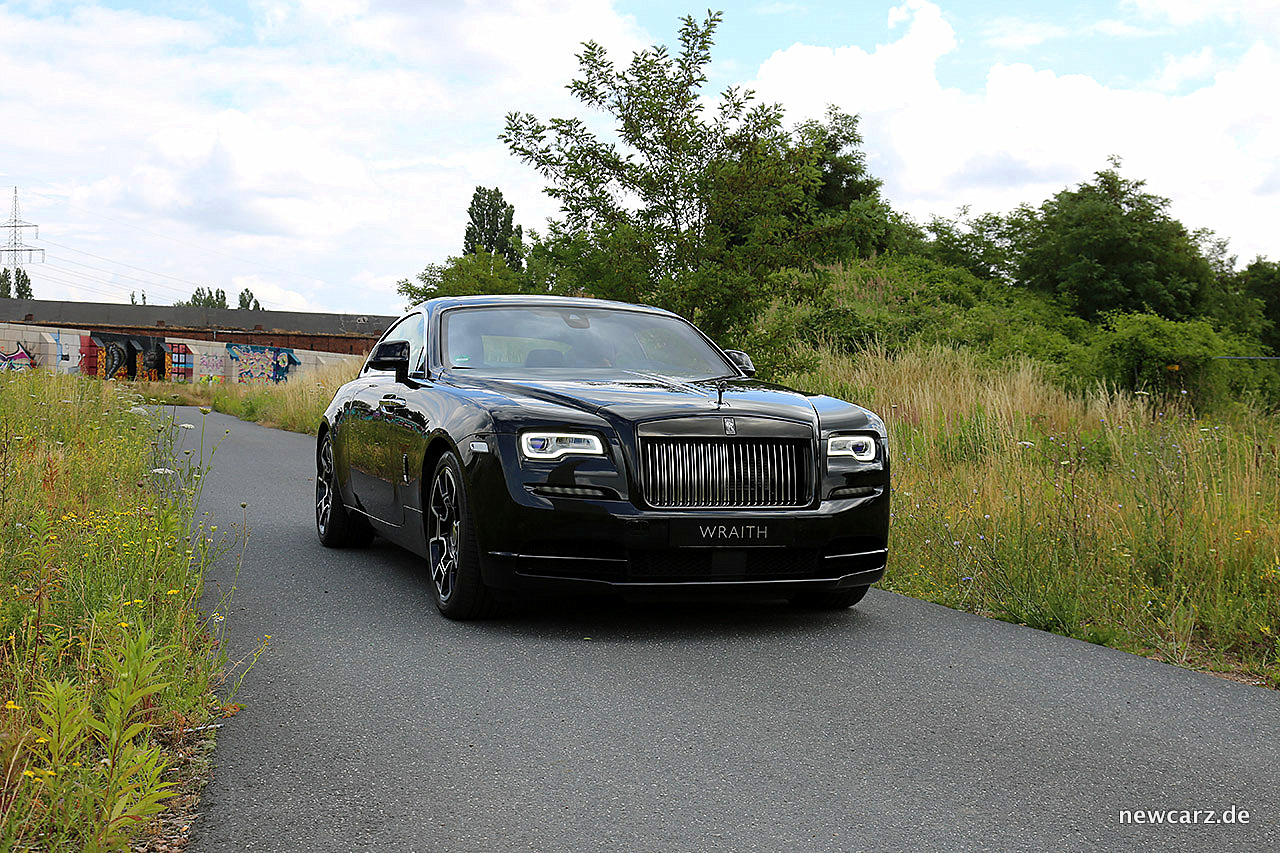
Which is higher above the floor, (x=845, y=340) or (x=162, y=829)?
(x=845, y=340)

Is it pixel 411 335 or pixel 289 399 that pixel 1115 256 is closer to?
pixel 289 399

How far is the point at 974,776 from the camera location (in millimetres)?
3969

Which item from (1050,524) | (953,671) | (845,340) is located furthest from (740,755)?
(845,340)

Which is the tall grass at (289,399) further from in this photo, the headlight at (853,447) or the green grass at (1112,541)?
the headlight at (853,447)

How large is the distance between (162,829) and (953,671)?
332 cm

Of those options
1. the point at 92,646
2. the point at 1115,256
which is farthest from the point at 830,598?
the point at 1115,256

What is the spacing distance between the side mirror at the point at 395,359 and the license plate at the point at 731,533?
2.39 m

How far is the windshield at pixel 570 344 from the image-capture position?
716 cm

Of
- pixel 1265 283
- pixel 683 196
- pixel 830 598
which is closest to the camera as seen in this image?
pixel 830 598

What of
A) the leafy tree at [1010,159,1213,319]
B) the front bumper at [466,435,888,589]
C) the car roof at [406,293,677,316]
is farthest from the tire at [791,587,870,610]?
the leafy tree at [1010,159,1213,319]

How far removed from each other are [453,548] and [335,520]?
273cm

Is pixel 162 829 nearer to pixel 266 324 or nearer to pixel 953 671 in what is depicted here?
pixel 953 671

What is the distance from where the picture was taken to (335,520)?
28.7ft

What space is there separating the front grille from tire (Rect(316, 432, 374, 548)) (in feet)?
10.8
